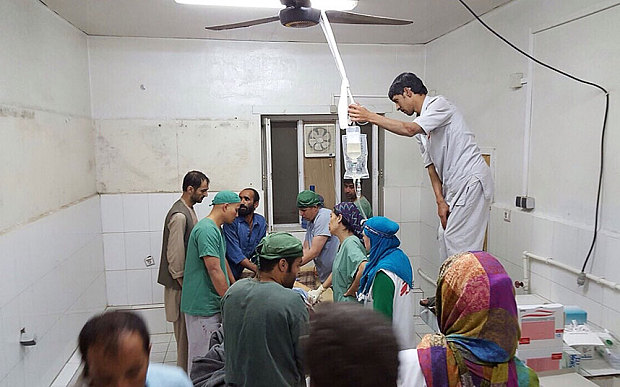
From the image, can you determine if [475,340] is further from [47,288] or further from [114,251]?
[114,251]

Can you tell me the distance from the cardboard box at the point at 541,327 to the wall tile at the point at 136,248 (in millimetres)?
3653

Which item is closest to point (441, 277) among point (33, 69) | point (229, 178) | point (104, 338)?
point (104, 338)

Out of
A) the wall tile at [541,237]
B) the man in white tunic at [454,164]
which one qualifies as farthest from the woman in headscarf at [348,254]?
the wall tile at [541,237]

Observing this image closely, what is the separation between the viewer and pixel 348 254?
2713 mm

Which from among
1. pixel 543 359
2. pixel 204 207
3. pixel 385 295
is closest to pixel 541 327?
pixel 543 359

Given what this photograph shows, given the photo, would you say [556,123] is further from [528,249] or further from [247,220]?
[247,220]

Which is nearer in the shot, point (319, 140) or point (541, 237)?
point (541, 237)

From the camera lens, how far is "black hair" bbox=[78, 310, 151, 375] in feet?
3.93

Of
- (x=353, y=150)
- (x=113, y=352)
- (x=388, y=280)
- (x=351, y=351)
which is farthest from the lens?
(x=388, y=280)

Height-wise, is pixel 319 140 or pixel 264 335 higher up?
pixel 319 140

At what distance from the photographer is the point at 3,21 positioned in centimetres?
279

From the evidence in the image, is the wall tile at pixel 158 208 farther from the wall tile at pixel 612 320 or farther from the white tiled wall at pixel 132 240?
the wall tile at pixel 612 320

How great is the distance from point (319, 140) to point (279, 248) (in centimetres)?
317

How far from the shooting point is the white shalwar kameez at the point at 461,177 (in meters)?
2.81
